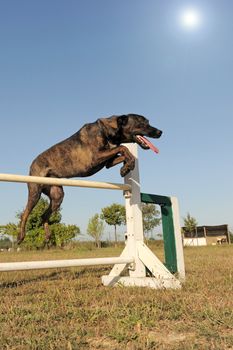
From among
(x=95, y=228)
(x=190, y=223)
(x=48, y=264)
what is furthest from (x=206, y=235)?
(x=48, y=264)

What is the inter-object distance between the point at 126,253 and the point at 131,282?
0.33 m

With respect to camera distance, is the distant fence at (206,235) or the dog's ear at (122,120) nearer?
the dog's ear at (122,120)

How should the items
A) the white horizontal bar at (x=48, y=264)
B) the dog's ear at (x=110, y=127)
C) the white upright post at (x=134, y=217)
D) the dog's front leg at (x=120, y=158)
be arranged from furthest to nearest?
the white upright post at (x=134, y=217), the dog's ear at (x=110, y=127), the dog's front leg at (x=120, y=158), the white horizontal bar at (x=48, y=264)

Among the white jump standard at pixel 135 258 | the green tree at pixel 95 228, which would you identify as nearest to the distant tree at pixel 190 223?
the green tree at pixel 95 228

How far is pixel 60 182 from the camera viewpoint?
3318 mm

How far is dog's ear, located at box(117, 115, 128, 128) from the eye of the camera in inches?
152

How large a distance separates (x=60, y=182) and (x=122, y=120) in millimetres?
1051

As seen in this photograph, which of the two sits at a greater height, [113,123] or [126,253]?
[113,123]

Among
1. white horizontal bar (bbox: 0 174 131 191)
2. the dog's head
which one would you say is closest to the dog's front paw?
white horizontal bar (bbox: 0 174 131 191)

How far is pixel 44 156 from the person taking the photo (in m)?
4.02

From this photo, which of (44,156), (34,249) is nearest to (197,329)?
(44,156)

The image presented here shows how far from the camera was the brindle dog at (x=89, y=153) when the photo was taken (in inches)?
146

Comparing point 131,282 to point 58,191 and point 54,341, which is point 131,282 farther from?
point 54,341

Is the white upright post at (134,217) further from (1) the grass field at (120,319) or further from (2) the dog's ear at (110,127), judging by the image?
(1) the grass field at (120,319)
